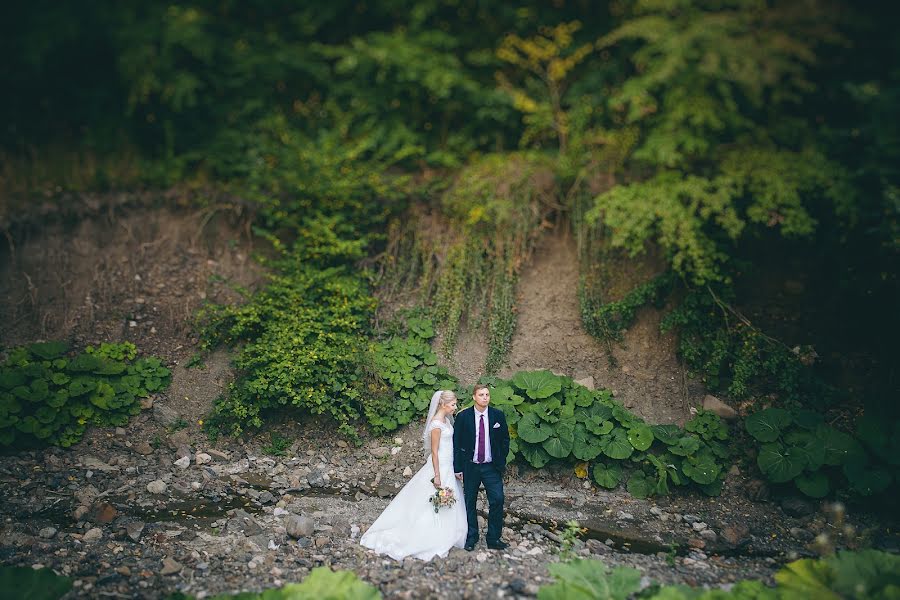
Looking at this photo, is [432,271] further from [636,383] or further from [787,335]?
[787,335]

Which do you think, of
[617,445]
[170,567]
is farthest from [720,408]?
[170,567]

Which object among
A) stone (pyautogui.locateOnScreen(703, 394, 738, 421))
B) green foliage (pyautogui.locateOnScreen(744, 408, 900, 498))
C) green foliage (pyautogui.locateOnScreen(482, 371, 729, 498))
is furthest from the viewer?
stone (pyautogui.locateOnScreen(703, 394, 738, 421))

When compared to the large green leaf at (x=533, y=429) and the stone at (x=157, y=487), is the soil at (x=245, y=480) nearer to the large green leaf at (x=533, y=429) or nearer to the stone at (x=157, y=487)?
the stone at (x=157, y=487)

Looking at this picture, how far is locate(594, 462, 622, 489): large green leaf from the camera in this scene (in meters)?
6.12

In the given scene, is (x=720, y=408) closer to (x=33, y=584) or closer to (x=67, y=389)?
(x=33, y=584)

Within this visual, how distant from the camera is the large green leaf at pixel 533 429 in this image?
6156 mm

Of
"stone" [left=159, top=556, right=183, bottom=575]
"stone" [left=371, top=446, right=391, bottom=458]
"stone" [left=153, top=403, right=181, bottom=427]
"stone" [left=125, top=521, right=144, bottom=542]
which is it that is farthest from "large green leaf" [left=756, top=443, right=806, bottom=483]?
"stone" [left=153, top=403, right=181, bottom=427]

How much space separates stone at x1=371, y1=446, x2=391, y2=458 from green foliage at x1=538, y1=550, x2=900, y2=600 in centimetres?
291

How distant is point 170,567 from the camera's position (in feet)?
15.1

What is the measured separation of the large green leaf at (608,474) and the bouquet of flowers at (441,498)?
190cm

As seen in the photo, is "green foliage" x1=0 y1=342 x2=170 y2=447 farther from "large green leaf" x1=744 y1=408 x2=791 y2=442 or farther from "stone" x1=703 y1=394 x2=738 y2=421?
"large green leaf" x1=744 y1=408 x2=791 y2=442

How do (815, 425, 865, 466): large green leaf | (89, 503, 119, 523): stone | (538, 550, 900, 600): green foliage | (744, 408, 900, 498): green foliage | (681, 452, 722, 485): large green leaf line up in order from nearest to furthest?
(538, 550, 900, 600): green foliage
(89, 503, 119, 523): stone
(744, 408, 900, 498): green foliage
(815, 425, 865, 466): large green leaf
(681, 452, 722, 485): large green leaf

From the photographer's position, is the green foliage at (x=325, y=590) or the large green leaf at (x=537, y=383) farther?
the large green leaf at (x=537, y=383)

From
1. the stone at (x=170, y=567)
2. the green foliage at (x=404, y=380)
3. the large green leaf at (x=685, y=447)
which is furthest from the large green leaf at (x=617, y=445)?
the stone at (x=170, y=567)
